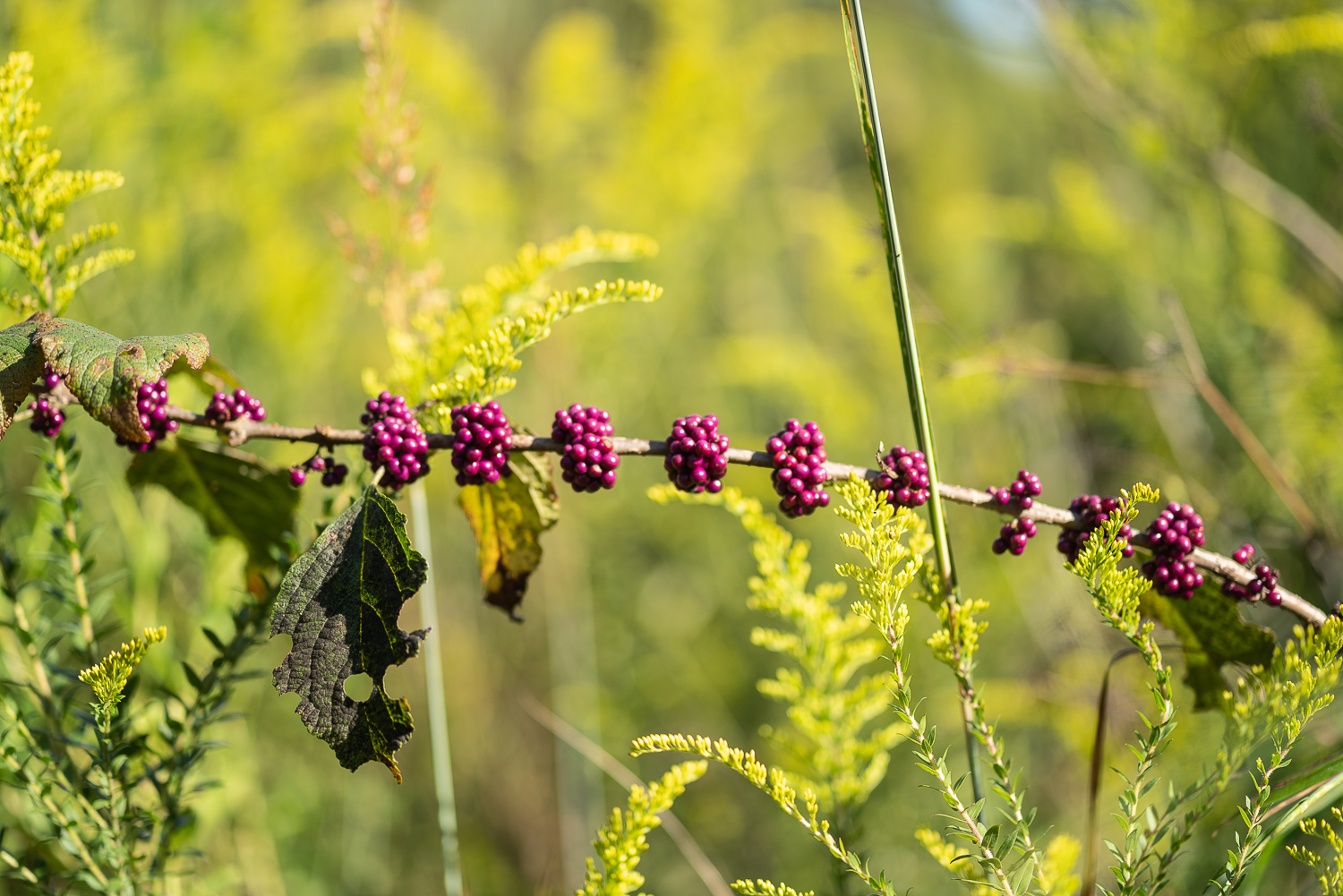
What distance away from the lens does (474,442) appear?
0.53 meters

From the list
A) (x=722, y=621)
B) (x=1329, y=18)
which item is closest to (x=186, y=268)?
(x=722, y=621)

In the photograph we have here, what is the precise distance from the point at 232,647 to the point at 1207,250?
205cm

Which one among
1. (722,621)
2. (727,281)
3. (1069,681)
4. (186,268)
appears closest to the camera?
(1069,681)

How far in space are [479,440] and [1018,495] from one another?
0.37 meters

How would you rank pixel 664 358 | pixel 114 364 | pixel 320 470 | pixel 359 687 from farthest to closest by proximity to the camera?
pixel 664 358 → pixel 359 687 → pixel 320 470 → pixel 114 364

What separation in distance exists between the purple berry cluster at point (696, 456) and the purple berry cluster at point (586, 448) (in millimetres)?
41

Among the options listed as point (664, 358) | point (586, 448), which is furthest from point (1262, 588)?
point (664, 358)

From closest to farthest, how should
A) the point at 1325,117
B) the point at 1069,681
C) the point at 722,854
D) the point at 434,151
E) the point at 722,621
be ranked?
the point at 1325,117 < the point at 1069,681 < the point at 722,854 < the point at 434,151 < the point at 722,621

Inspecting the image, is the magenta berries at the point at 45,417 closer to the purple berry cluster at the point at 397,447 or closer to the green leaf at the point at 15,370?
the green leaf at the point at 15,370

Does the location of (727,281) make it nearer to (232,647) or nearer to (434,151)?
(434,151)

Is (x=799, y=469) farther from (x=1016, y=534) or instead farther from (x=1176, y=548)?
(x=1176, y=548)

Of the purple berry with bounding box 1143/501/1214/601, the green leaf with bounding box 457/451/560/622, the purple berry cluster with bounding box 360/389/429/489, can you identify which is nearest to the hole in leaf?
the green leaf with bounding box 457/451/560/622

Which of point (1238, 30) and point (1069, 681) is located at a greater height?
point (1238, 30)

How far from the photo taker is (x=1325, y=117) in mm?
1105
